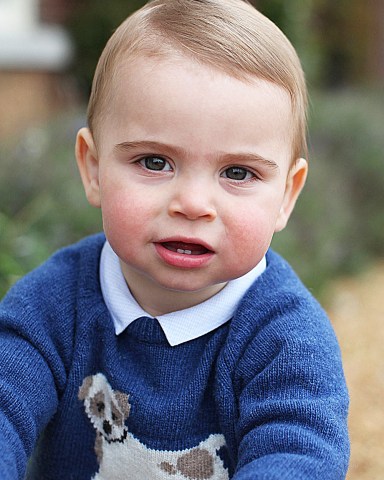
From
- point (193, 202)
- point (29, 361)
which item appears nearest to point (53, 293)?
point (29, 361)

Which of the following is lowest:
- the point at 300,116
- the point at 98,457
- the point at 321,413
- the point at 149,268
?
the point at 98,457

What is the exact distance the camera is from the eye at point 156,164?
73.5 inches

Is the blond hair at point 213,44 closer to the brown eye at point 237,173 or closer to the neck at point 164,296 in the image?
the brown eye at point 237,173

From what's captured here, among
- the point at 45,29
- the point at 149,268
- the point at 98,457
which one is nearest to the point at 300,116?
the point at 149,268

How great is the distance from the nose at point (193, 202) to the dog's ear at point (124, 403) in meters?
0.52

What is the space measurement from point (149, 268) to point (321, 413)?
512 millimetres

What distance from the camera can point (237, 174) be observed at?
1.89m

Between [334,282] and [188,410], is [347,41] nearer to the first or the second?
[334,282]

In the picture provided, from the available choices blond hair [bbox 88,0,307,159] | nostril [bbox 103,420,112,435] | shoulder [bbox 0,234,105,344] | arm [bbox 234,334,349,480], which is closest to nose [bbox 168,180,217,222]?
blond hair [bbox 88,0,307,159]

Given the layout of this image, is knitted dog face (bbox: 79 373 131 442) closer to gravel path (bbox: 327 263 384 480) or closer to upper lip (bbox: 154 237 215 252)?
upper lip (bbox: 154 237 215 252)

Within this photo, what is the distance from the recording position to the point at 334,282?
19.7 feet

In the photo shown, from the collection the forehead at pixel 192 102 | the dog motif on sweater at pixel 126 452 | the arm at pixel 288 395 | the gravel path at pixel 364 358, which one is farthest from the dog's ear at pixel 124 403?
the gravel path at pixel 364 358

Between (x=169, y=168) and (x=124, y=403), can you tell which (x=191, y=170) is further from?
(x=124, y=403)

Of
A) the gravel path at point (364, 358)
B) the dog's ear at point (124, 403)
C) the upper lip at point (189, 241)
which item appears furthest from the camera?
the gravel path at point (364, 358)
